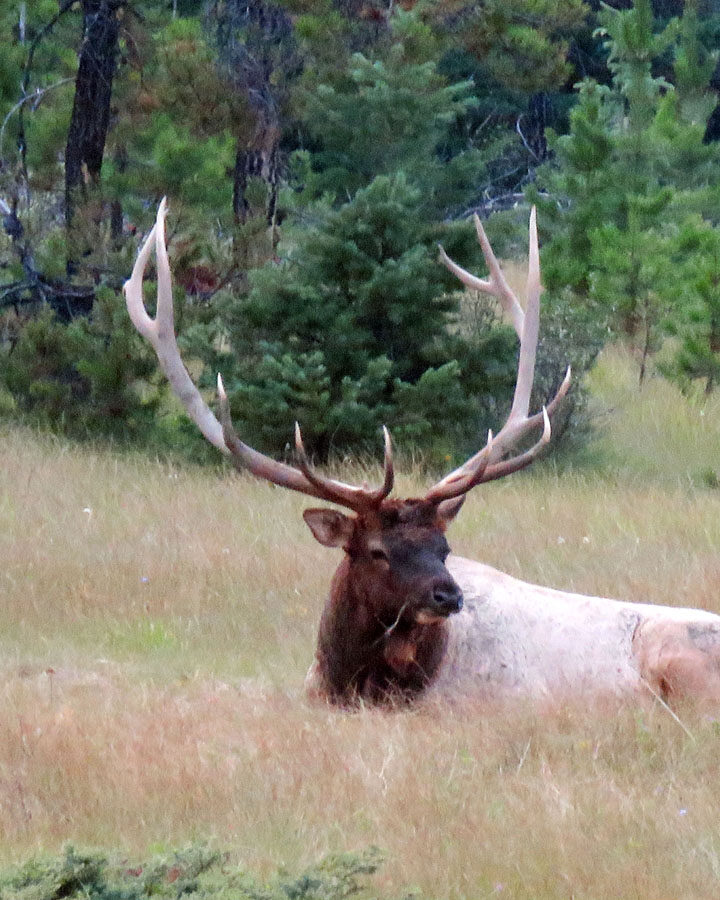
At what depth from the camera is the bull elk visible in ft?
18.3

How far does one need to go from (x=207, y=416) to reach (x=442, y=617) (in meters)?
1.44

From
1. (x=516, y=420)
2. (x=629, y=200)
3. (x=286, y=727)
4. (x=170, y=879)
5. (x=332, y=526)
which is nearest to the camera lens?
(x=170, y=879)

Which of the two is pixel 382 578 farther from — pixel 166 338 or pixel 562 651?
pixel 166 338

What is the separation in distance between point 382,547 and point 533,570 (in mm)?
3112

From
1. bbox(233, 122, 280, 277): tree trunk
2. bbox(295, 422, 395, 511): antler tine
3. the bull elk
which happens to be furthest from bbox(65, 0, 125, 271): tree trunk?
bbox(295, 422, 395, 511): antler tine

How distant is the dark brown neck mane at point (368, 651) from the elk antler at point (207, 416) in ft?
0.90

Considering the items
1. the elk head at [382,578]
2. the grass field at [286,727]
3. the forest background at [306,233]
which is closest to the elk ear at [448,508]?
the elk head at [382,578]

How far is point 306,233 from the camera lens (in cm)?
1181

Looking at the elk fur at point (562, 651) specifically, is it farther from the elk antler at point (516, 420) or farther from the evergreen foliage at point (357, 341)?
the evergreen foliage at point (357, 341)

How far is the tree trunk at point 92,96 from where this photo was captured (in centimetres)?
1329

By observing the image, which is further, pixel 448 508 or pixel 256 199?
pixel 256 199

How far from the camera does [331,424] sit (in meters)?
11.6

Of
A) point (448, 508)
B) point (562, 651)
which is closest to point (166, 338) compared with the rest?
point (448, 508)

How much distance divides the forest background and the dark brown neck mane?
224 inches
